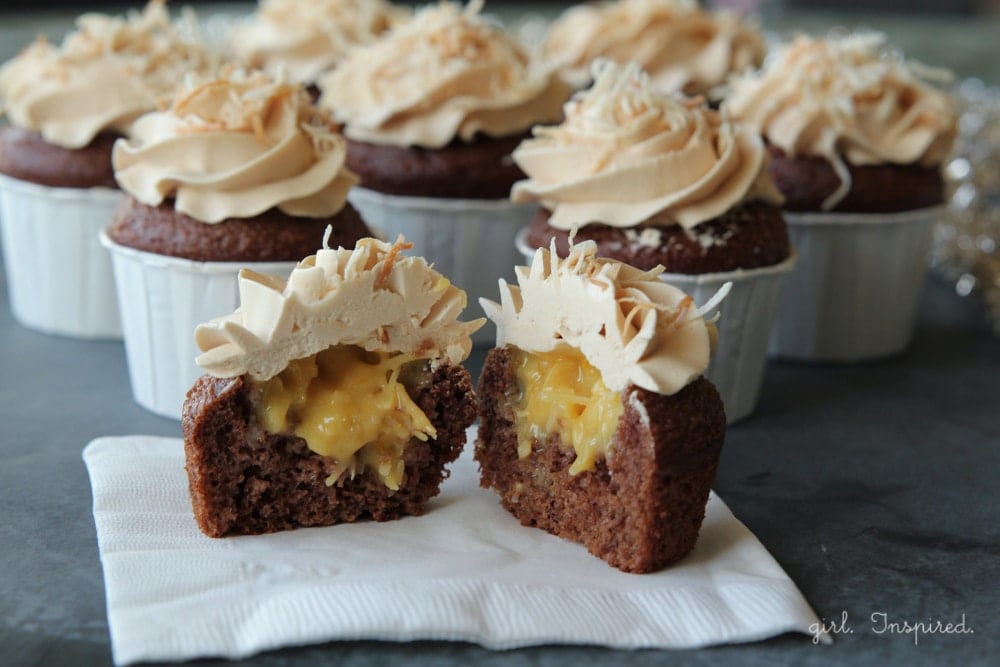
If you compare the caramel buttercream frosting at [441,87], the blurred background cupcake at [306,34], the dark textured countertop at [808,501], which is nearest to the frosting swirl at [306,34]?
the blurred background cupcake at [306,34]

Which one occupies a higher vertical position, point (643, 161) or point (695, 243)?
point (643, 161)

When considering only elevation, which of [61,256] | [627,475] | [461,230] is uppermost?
[627,475]

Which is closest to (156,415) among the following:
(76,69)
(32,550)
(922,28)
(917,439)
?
(32,550)

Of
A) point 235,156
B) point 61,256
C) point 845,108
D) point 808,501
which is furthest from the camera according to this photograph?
point 61,256

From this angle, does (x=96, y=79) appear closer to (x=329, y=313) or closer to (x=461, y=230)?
(x=461, y=230)

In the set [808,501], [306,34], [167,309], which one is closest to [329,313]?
[167,309]

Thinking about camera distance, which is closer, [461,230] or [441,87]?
[441,87]
